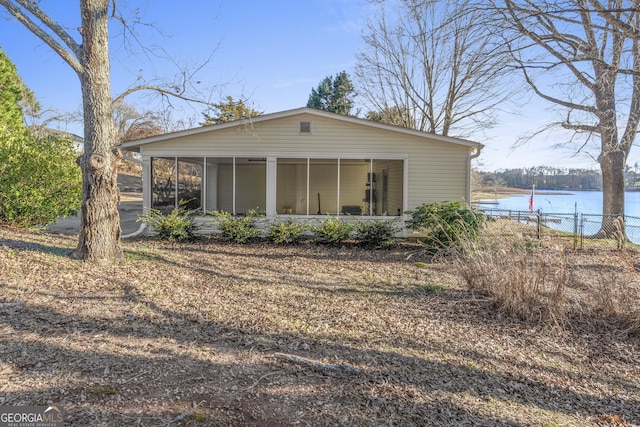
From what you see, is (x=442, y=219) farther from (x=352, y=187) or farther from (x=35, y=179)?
(x=35, y=179)

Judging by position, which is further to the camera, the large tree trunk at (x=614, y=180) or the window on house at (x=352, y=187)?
the large tree trunk at (x=614, y=180)

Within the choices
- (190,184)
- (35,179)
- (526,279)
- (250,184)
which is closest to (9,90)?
(190,184)

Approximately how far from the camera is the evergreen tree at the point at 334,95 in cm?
2966

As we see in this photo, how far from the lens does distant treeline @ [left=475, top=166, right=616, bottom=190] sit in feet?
58.1

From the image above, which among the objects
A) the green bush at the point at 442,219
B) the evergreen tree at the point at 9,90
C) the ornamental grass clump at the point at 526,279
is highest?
the evergreen tree at the point at 9,90

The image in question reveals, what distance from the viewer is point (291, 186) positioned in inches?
428

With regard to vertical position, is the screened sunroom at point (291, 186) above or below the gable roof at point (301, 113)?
below

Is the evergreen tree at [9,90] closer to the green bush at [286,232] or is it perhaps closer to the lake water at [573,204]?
the green bush at [286,232]

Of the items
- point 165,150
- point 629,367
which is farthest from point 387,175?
point 629,367

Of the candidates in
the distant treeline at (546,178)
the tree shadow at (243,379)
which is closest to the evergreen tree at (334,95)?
the distant treeline at (546,178)

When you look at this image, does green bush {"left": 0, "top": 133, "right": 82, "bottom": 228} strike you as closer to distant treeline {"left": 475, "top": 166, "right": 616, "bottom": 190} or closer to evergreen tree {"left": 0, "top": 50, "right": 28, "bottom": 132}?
evergreen tree {"left": 0, "top": 50, "right": 28, "bottom": 132}

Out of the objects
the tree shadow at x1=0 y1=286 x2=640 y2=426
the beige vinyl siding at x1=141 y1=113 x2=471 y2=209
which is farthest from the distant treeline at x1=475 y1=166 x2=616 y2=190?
the tree shadow at x1=0 y1=286 x2=640 y2=426

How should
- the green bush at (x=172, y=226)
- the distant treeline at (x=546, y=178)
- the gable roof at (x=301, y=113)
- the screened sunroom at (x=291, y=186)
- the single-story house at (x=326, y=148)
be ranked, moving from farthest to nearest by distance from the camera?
the distant treeline at (x=546, y=178) < the screened sunroom at (x=291, y=186) < the single-story house at (x=326, y=148) < the gable roof at (x=301, y=113) < the green bush at (x=172, y=226)

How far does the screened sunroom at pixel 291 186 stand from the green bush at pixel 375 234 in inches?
46.7
